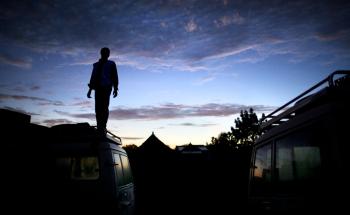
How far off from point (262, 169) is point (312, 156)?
69.9 inches

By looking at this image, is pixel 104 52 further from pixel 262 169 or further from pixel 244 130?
pixel 244 130

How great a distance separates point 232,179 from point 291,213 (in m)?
28.6

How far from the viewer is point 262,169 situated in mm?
4312

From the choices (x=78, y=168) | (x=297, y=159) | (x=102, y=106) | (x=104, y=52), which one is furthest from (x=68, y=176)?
(x=297, y=159)

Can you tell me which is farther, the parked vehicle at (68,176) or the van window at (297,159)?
the parked vehicle at (68,176)

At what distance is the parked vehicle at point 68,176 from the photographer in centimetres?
450

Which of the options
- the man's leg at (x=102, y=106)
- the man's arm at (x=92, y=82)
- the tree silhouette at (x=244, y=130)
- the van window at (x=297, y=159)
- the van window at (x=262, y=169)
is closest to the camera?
the van window at (x=297, y=159)

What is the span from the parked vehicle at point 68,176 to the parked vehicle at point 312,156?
2.38 metres

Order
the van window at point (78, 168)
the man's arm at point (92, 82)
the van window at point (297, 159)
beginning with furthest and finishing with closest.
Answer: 1. the man's arm at point (92, 82)
2. the van window at point (78, 168)
3. the van window at point (297, 159)

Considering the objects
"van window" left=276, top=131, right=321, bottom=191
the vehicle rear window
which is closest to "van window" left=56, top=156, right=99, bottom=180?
the vehicle rear window

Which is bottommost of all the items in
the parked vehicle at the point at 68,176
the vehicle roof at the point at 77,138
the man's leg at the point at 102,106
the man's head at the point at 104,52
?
the parked vehicle at the point at 68,176

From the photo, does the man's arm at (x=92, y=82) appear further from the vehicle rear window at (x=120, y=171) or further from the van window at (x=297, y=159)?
the van window at (x=297, y=159)

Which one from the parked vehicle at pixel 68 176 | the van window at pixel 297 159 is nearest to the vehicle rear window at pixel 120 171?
the parked vehicle at pixel 68 176

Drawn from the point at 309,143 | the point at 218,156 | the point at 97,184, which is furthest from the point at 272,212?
the point at 218,156
